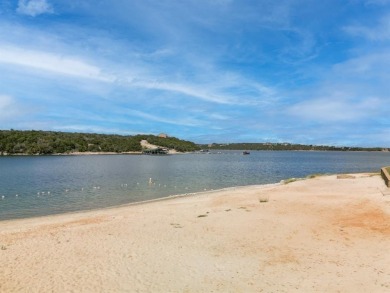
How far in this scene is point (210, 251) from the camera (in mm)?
14867

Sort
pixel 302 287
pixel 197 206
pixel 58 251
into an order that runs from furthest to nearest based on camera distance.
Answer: pixel 197 206, pixel 58 251, pixel 302 287

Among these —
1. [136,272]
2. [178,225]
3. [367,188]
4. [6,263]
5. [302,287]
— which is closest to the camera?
[302,287]

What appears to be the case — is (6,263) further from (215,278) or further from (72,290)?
(215,278)

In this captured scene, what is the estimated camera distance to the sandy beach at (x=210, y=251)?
11.4 metres

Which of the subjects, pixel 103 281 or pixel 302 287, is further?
pixel 103 281

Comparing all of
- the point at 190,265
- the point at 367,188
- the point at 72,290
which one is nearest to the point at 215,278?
the point at 190,265

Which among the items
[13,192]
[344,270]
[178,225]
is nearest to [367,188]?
[178,225]

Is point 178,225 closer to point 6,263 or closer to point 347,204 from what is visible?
point 6,263

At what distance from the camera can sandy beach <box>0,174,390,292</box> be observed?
448 inches

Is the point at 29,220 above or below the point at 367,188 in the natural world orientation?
below

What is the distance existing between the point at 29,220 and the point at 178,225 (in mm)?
11826

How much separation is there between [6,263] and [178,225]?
866 cm

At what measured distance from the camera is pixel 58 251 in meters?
15.1

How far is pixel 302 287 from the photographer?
1081 cm
